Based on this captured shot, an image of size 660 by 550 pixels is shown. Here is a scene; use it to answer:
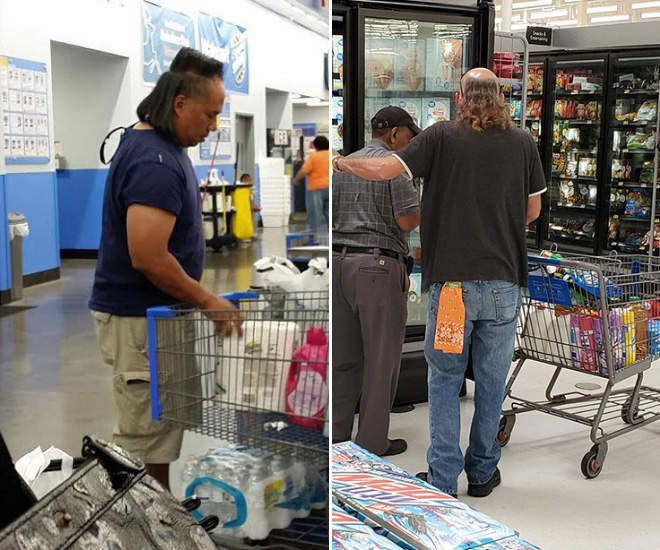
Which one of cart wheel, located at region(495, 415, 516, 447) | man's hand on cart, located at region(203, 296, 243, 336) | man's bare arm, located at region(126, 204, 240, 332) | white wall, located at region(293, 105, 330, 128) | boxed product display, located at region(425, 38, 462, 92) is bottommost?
cart wheel, located at region(495, 415, 516, 447)

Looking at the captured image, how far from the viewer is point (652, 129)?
8.67 m

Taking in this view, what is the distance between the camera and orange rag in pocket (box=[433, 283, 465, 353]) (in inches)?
121

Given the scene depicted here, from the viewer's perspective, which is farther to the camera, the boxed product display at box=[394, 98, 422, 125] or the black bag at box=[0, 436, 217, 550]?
the boxed product display at box=[394, 98, 422, 125]

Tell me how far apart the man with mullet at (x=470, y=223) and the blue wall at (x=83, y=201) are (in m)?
2.36

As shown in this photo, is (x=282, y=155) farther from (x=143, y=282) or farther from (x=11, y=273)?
(x=11, y=273)

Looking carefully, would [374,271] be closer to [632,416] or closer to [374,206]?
[374,206]

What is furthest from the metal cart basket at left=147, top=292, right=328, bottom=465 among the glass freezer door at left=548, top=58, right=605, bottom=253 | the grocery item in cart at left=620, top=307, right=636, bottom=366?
the glass freezer door at left=548, top=58, right=605, bottom=253

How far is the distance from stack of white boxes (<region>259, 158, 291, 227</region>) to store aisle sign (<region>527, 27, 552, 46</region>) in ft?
27.0

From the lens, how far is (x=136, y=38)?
0.78 meters

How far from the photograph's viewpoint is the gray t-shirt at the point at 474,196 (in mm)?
3068

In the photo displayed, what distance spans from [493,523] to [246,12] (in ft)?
3.43

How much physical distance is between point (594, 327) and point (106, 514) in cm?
313

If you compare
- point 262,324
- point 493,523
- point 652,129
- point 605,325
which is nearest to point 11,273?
point 262,324

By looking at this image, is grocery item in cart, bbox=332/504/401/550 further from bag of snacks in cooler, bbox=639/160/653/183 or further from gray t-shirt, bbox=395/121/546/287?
bag of snacks in cooler, bbox=639/160/653/183
